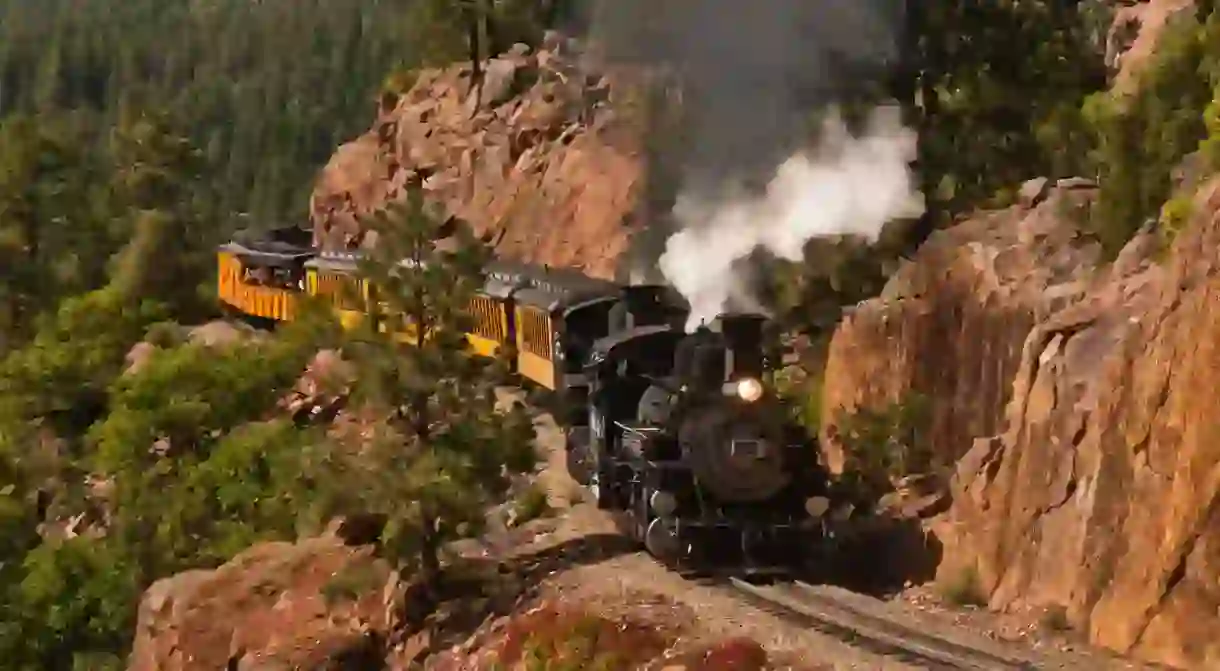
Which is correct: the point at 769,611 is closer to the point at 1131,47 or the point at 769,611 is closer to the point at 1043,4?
the point at 1043,4

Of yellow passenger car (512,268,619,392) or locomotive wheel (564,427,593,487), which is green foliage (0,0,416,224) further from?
locomotive wheel (564,427,593,487)

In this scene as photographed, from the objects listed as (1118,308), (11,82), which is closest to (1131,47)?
(1118,308)

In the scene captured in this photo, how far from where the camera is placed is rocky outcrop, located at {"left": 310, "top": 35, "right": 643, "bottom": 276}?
145 feet

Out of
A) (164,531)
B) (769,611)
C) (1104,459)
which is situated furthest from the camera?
(164,531)

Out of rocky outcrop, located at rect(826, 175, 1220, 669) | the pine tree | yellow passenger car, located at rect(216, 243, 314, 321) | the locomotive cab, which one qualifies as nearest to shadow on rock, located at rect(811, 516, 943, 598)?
rocky outcrop, located at rect(826, 175, 1220, 669)

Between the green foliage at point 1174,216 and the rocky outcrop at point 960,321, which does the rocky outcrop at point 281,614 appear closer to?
the rocky outcrop at point 960,321

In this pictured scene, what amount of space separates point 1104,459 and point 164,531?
23148 millimetres

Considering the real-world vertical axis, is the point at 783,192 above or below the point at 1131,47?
below

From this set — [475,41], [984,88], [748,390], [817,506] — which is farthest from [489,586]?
[475,41]

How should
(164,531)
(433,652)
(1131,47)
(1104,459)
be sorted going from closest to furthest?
(1104,459), (433,652), (164,531), (1131,47)

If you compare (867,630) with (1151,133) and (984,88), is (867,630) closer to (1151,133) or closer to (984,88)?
(1151,133)

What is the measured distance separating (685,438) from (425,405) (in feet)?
15.8

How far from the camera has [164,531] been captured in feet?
102

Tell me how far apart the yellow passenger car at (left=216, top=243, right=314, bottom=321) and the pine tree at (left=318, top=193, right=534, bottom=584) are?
70.3 ft
